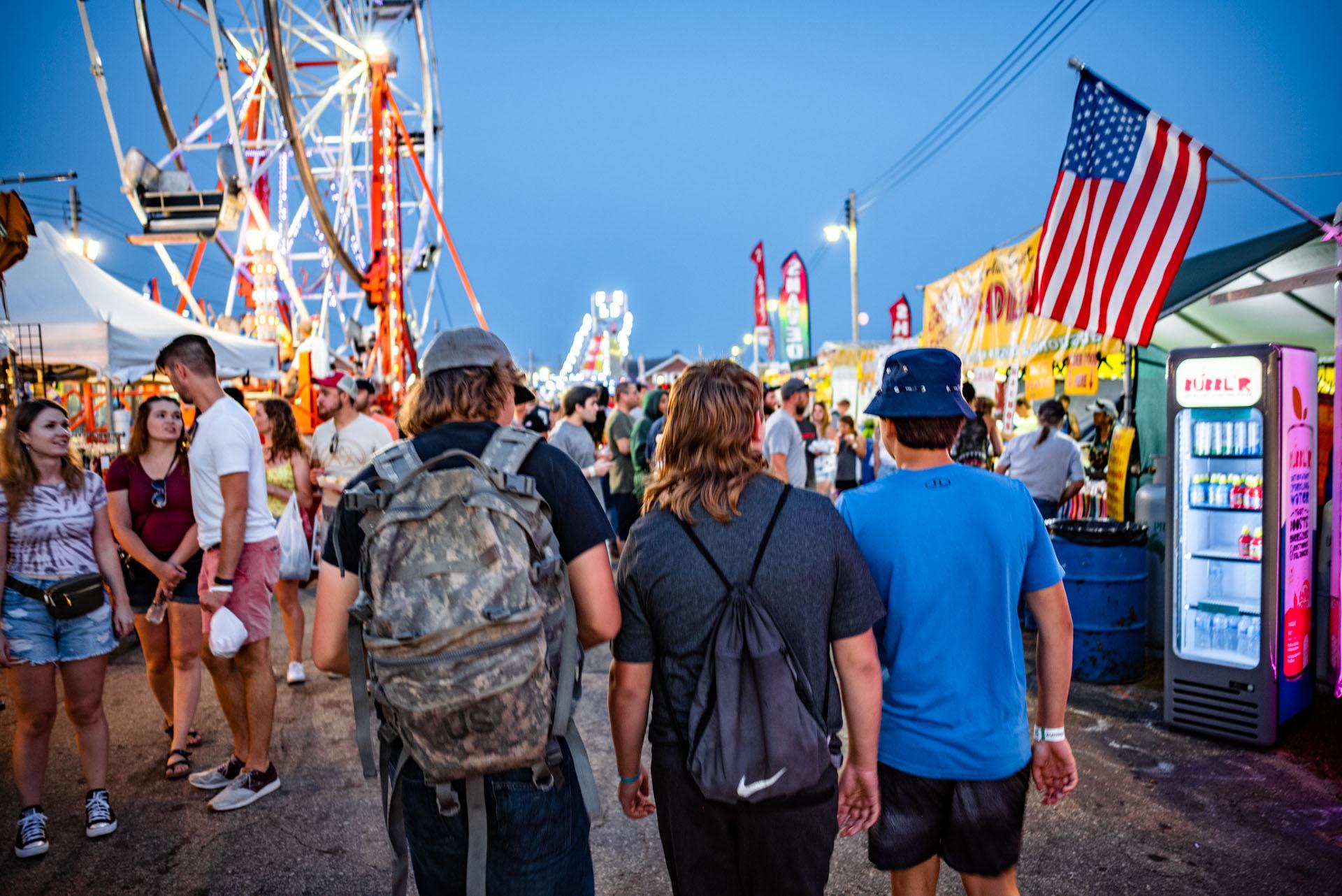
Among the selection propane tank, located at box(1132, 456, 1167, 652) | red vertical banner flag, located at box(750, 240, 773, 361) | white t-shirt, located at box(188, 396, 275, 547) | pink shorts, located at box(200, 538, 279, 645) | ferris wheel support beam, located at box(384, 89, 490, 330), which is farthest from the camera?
red vertical banner flag, located at box(750, 240, 773, 361)

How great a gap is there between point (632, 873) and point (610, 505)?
6.24 metres

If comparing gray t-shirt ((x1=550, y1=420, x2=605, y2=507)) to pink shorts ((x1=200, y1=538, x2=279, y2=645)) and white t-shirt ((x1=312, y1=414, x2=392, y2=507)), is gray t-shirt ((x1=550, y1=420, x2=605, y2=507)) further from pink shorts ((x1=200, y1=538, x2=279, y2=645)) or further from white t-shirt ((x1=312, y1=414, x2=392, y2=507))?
pink shorts ((x1=200, y1=538, x2=279, y2=645))

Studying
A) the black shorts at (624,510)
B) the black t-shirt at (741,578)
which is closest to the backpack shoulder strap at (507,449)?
the black t-shirt at (741,578)

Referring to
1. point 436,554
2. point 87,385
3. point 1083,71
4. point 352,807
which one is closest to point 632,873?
point 352,807

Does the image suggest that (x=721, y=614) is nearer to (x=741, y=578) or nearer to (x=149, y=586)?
(x=741, y=578)

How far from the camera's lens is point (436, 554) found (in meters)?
1.64

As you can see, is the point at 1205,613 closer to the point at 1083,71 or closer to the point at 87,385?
the point at 1083,71

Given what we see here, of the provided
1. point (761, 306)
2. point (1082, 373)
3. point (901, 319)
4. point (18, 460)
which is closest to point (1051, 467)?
point (1082, 373)

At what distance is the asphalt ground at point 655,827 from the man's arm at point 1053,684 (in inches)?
41.3

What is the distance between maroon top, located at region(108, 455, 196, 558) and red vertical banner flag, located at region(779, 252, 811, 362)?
92.2ft

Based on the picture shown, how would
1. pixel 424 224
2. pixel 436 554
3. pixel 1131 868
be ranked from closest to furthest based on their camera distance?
pixel 436 554, pixel 1131 868, pixel 424 224

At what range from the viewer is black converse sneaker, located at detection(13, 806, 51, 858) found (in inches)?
127

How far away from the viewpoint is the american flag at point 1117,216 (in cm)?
498

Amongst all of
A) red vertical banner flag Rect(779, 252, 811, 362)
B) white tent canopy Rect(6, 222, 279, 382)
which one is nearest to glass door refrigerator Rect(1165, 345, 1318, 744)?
white tent canopy Rect(6, 222, 279, 382)
